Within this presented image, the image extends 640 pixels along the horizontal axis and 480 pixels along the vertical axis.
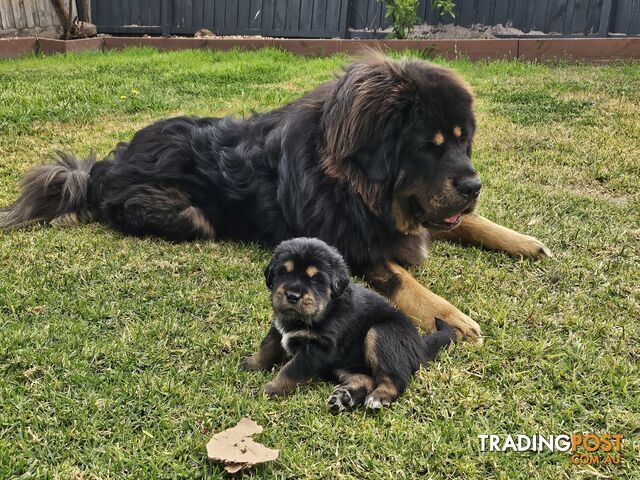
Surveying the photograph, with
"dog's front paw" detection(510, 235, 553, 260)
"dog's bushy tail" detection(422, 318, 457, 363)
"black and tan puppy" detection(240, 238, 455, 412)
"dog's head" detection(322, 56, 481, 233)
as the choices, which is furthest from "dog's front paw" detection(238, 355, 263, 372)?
"dog's front paw" detection(510, 235, 553, 260)

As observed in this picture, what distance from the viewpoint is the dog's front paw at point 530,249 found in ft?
14.8

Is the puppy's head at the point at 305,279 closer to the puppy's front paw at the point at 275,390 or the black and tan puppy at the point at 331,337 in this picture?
the black and tan puppy at the point at 331,337

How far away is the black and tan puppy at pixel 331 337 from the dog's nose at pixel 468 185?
43.3 inches

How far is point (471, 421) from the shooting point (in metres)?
2.79

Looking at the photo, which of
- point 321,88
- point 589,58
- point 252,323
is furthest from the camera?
point 589,58

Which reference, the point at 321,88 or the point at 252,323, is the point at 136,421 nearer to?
the point at 252,323

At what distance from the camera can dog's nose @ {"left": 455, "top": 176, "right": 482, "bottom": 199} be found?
3932 mm

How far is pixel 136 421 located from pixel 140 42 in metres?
12.8

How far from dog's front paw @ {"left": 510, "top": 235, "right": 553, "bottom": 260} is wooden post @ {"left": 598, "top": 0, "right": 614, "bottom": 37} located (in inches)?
409

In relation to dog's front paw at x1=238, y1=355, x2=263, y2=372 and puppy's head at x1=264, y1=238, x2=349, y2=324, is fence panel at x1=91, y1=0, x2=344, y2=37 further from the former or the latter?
dog's front paw at x1=238, y1=355, x2=263, y2=372

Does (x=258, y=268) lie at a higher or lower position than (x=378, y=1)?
lower

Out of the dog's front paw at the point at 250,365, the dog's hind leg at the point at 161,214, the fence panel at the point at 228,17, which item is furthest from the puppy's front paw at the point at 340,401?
the fence panel at the point at 228,17

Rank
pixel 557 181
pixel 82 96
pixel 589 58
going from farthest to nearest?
pixel 589 58
pixel 82 96
pixel 557 181

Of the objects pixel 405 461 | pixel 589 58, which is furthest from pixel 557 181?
pixel 589 58
